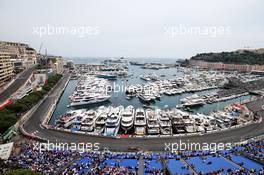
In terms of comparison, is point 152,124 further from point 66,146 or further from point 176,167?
point 176,167

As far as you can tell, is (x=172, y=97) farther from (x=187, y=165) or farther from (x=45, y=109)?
(x=187, y=165)

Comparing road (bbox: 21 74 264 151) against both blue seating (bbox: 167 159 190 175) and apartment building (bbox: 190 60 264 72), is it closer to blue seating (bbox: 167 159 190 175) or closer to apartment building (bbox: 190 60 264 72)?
blue seating (bbox: 167 159 190 175)

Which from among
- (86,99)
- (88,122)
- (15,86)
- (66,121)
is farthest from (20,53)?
(88,122)

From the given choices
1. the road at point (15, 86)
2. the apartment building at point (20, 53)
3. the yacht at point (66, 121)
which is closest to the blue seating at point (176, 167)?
the yacht at point (66, 121)

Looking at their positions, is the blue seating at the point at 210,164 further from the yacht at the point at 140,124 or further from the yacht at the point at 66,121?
the yacht at the point at 66,121

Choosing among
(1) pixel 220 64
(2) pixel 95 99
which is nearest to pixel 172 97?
(2) pixel 95 99

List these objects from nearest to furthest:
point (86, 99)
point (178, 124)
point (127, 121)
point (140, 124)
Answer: point (140, 124) < point (178, 124) < point (127, 121) < point (86, 99)
